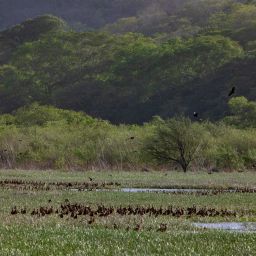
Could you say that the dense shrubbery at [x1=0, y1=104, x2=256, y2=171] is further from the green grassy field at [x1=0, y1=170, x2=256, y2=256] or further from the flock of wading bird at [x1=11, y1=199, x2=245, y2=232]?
the flock of wading bird at [x1=11, y1=199, x2=245, y2=232]

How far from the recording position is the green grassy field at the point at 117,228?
57.1 ft

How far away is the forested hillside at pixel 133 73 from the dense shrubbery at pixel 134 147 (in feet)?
111

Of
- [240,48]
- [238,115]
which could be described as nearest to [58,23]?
[240,48]

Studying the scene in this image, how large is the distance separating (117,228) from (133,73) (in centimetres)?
11454

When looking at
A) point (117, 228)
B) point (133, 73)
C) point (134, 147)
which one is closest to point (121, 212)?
point (117, 228)

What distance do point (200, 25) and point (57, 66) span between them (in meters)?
54.0

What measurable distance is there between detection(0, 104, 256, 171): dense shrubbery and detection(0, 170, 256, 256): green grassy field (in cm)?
2929

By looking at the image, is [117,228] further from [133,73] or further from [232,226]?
[133,73]

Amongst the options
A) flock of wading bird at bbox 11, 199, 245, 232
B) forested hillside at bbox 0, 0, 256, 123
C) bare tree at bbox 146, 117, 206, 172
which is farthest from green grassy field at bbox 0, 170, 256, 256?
forested hillside at bbox 0, 0, 256, 123

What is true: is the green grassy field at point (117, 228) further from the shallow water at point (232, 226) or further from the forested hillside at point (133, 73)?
the forested hillside at point (133, 73)

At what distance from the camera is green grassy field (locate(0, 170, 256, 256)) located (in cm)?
1739

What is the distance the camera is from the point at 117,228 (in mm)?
22969

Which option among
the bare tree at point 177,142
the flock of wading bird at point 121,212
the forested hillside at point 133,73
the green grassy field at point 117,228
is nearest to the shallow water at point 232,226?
the green grassy field at point 117,228

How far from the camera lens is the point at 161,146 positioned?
226ft
